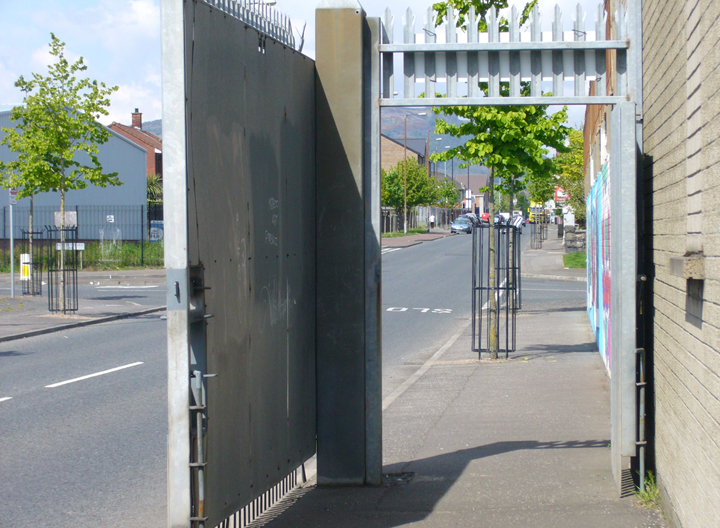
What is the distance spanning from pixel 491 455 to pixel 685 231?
2.65 meters

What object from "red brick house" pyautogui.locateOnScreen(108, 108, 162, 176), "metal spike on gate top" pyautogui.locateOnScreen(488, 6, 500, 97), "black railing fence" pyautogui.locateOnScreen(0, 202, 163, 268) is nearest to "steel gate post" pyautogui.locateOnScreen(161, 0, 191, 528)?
"metal spike on gate top" pyautogui.locateOnScreen(488, 6, 500, 97)

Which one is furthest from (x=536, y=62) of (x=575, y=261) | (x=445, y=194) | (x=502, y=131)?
(x=445, y=194)

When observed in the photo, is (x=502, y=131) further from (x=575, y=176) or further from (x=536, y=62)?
(x=575, y=176)

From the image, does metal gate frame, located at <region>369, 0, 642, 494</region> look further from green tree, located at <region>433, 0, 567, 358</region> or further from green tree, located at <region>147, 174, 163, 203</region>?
green tree, located at <region>147, 174, 163, 203</region>

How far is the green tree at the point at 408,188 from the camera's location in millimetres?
77562

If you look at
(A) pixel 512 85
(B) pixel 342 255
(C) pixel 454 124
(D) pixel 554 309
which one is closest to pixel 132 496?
(B) pixel 342 255

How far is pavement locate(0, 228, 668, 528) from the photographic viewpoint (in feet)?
14.9

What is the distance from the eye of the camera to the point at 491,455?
5.85 m

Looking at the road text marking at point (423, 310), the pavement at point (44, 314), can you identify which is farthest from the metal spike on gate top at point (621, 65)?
the road text marking at point (423, 310)

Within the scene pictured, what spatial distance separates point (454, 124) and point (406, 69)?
279 inches

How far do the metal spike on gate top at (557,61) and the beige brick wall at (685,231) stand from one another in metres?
0.52

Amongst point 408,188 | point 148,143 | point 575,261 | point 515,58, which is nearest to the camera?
point 515,58

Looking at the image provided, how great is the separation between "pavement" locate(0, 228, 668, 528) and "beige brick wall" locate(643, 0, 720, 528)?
674mm

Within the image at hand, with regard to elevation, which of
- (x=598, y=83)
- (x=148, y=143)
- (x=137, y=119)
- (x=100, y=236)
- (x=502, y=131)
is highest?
Answer: (x=137, y=119)
